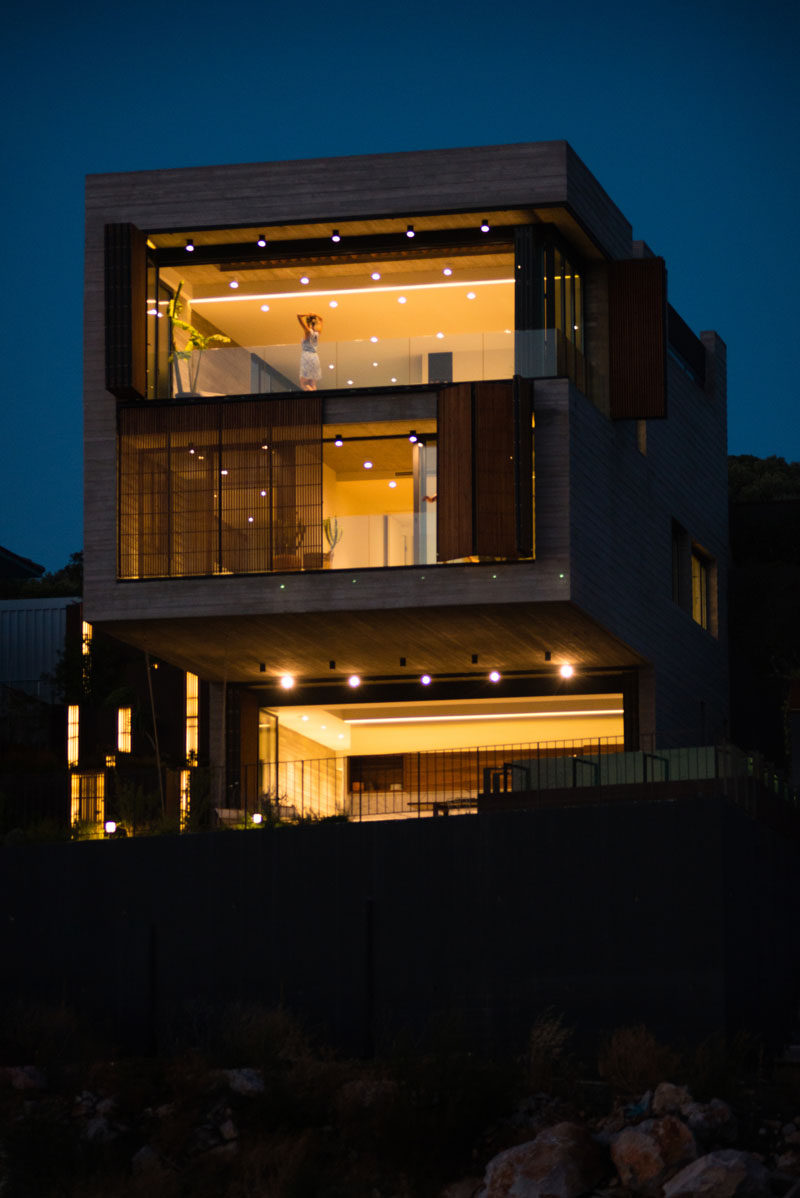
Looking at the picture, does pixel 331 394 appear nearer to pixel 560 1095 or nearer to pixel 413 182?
pixel 413 182

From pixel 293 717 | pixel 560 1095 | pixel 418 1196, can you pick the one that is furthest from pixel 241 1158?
pixel 293 717

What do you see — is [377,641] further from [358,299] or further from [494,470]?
[358,299]

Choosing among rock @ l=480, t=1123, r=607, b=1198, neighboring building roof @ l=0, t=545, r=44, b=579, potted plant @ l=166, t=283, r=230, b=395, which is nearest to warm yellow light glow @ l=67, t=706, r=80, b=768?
neighboring building roof @ l=0, t=545, r=44, b=579

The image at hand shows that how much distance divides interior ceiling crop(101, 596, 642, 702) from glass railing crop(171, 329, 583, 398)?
322 centimetres

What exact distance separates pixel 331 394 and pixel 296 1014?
33.1ft

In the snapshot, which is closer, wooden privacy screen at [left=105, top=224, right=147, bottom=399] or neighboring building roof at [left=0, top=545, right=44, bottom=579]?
wooden privacy screen at [left=105, top=224, right=147, bottom=399]

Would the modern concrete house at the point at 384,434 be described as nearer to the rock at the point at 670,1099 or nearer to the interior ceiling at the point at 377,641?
the interior ceiling at the point at 377,641

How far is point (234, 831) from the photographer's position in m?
32.0

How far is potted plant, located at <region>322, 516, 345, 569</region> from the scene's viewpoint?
3484cm

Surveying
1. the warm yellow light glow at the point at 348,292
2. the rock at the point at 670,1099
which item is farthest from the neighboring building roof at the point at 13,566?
the rock at the point at 670,1099

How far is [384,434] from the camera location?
35250 millimetres

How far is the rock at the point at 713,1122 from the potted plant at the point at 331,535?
1230 centimetres

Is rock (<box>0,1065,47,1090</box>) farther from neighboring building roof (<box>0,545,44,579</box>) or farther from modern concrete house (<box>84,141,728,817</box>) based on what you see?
neighboring building roof (<box>0,545,44,579</box>)

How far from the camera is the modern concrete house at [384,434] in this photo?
113 ft
